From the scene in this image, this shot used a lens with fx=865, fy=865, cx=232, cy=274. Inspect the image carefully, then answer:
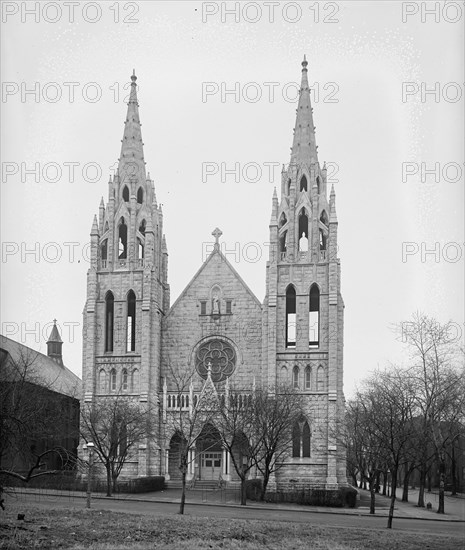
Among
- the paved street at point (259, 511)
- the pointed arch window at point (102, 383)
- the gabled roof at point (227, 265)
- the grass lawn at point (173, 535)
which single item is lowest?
the paved street at point (259, 511)

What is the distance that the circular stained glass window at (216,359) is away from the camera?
68.0 meters

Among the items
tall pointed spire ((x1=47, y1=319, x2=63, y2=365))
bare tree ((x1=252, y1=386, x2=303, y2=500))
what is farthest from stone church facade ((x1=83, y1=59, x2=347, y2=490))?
tall pointed spire ((x1=47, y1=319, x2=63, y2=365))

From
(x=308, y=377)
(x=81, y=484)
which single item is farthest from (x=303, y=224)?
(x=81, y=484)

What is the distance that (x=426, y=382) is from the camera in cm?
5184

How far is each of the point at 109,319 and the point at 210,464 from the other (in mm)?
13848

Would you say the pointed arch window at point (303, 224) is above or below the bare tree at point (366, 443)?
above

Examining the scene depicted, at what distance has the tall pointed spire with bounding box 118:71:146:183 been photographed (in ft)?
232

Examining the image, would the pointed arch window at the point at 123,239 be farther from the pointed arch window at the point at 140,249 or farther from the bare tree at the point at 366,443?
the bare tree at the point at 366,443

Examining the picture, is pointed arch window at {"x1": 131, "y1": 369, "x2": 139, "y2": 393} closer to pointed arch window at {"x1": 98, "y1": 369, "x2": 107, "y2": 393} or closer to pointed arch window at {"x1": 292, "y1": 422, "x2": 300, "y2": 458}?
pointed arch window at {"x1": 98, "y1": 369, "x2": 107, "y2": 393}

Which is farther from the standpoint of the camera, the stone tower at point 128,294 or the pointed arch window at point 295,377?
the stone tower at point 128,294

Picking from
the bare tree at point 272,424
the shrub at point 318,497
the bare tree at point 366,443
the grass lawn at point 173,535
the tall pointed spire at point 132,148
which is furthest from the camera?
the tall pointed spire at point 132,148

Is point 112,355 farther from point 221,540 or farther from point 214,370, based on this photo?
point 221,540

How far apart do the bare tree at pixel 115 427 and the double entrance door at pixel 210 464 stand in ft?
17.7

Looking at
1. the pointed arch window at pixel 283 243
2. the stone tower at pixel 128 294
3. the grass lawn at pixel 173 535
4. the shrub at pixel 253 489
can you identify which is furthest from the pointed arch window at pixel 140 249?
the grass lawn at pixel 173 535
